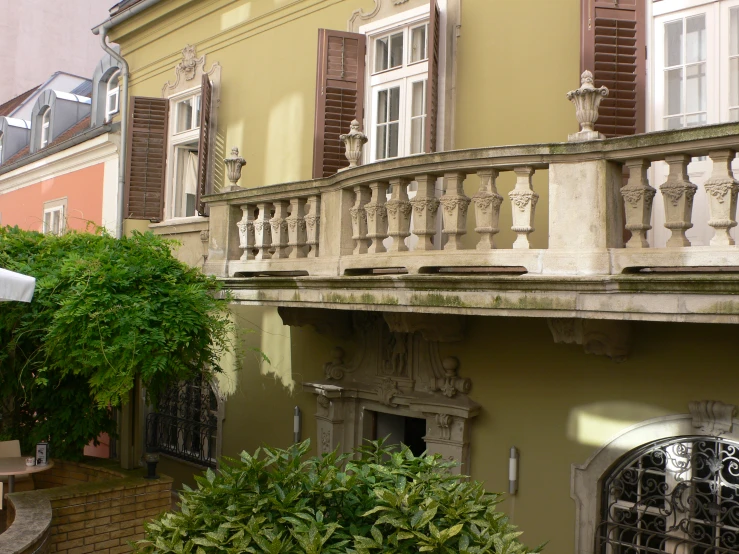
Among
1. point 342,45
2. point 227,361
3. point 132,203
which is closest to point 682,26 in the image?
point 342,45

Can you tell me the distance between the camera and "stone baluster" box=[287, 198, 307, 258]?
7.86 metres

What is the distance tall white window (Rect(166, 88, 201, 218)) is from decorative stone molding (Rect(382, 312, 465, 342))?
201 inches

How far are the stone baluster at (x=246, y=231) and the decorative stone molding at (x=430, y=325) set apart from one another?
1686 millimetres

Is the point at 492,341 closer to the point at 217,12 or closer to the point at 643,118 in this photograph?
the point at 643,118

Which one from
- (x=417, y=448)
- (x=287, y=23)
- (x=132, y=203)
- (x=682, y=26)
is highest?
(x=287, y=23)

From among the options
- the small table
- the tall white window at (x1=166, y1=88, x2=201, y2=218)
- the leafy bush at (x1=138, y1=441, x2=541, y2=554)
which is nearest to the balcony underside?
the leafy bush at (x1=138, y1=441, x2=541, y2=554)

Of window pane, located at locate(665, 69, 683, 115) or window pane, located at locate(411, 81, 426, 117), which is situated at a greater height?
window pane, located at locate(411, 81, 426, 117)

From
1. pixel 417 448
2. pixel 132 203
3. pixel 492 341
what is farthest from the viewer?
pixel 132 203

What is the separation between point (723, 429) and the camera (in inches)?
240

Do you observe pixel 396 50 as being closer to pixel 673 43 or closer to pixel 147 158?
pixel 673 43

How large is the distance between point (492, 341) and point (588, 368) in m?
1.07

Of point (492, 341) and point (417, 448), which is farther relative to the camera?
point (417, 448)

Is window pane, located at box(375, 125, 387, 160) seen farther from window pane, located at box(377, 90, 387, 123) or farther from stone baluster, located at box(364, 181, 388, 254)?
stone baluster, located at box(364, 181, 388, 254)

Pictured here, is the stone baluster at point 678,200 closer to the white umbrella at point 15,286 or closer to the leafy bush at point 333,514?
the leafy bush at point 333,514
